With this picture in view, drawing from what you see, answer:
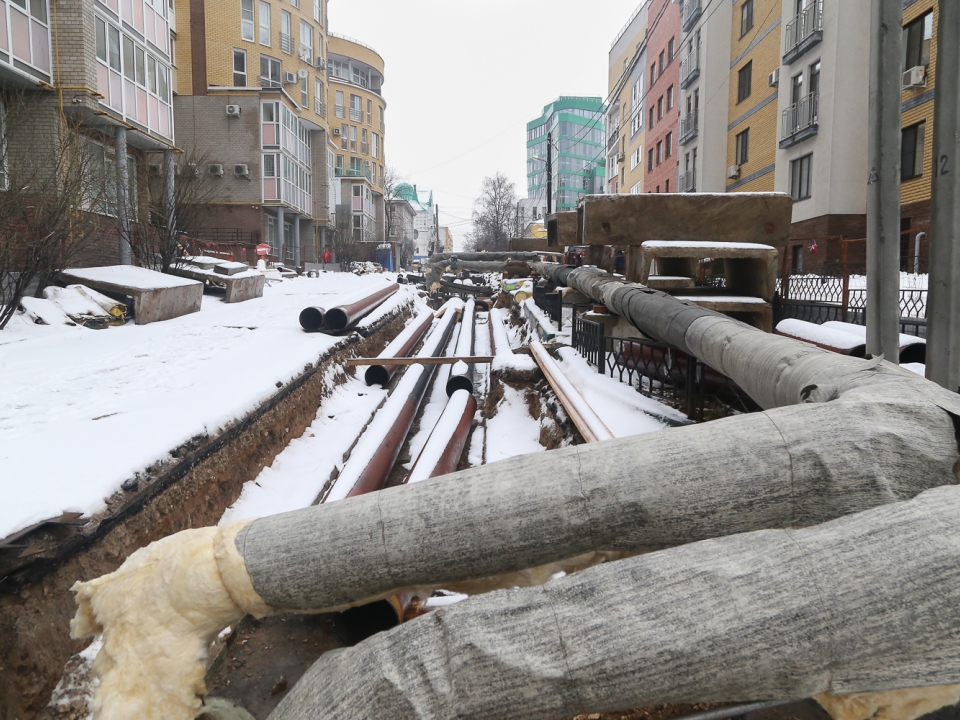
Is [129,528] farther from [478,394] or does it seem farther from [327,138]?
[327,138]

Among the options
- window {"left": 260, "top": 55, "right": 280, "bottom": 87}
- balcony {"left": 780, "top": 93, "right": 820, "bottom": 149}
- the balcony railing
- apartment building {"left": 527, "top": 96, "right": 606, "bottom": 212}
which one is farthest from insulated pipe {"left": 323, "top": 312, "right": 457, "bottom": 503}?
apartment building {"left": 527, "top": 96, "right": 606, "bottom": 212}

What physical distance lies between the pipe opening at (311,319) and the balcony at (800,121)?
16178mm

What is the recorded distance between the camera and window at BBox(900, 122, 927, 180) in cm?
1580

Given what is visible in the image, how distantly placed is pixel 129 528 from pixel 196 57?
33585 mm

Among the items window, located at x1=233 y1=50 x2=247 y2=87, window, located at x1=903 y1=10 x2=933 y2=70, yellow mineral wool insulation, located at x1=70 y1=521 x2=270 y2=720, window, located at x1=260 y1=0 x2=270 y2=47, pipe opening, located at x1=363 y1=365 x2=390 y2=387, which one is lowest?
pipe opening, located at x1=363 y1=365 x2=390 y2=387

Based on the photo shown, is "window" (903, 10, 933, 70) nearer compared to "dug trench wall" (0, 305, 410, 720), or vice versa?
"dug trench wall" (0, 305, 410, 720)

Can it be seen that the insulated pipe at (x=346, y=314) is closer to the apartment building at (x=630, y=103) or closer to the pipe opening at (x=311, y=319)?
the pipe opening at (x=311, y=319)

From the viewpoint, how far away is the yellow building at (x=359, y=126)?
5494 centimetres

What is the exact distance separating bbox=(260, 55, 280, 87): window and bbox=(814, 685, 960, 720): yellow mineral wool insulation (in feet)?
120

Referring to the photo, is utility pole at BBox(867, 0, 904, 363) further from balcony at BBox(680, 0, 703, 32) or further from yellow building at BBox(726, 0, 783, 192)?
balcony at BBox(680, 0, 703, 32)

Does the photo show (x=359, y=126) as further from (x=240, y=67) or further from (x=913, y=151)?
(x=913, y=151)

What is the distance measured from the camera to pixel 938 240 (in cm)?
384

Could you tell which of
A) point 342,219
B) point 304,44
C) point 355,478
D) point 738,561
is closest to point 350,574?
point 738,561

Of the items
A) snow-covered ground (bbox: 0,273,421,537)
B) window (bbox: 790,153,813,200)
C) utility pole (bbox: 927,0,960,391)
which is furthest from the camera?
window (bbox: 790,153,813,200)
